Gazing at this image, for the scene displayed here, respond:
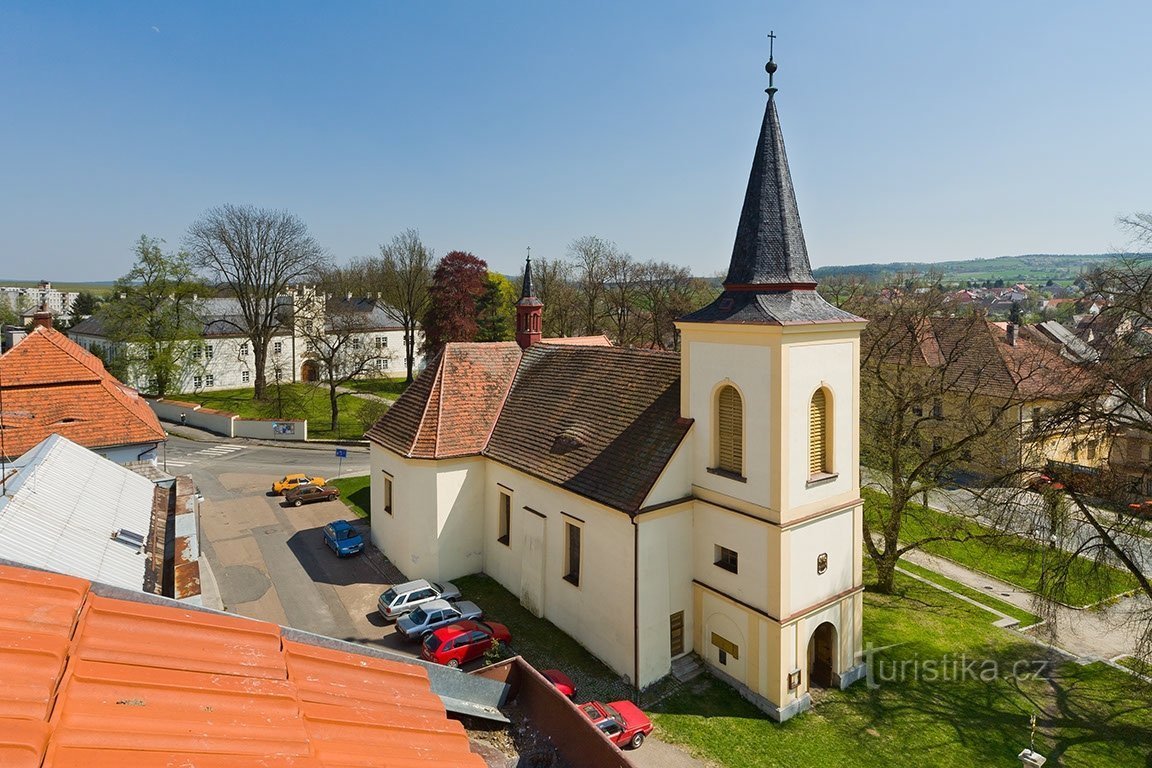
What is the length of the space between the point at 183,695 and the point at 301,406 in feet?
167

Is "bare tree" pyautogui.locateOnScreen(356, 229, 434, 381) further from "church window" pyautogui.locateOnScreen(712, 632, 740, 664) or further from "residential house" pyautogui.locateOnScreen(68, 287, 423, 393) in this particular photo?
"church window" pyautogui.locateOnScreen(712, 632, 740, 664)

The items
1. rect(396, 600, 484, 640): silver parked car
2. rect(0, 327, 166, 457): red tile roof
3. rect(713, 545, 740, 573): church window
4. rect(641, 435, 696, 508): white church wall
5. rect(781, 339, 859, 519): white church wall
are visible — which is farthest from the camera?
rect(0, 327, 166, 457): red tile roof

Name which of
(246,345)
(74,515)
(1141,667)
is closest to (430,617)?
(74,515)

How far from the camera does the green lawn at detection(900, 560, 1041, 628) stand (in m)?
22.2

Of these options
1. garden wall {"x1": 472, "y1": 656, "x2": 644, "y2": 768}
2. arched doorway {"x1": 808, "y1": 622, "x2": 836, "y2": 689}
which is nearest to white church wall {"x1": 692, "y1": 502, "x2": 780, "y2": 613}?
arched doorway {"x1": 808, "y1": 622, "x2": 836, "y2": 689}

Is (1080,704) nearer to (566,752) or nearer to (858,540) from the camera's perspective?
(858,540)

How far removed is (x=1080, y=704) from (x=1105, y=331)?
9.89m

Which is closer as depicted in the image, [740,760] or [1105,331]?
[740,760]

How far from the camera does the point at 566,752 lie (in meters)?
5.46

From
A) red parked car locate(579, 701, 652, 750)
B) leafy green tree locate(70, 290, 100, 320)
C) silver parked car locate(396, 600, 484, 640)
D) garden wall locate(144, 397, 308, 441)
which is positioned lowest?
red parked car locate(579, 701, 652, 750)

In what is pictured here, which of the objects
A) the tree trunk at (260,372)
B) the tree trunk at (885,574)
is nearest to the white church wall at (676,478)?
the tree trunk at (885,574)

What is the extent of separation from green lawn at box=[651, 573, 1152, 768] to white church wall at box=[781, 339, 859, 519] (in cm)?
515

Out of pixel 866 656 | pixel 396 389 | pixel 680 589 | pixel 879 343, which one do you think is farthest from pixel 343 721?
pixel 396 389

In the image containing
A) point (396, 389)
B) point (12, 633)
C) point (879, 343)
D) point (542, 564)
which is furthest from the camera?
point (396, 389)
